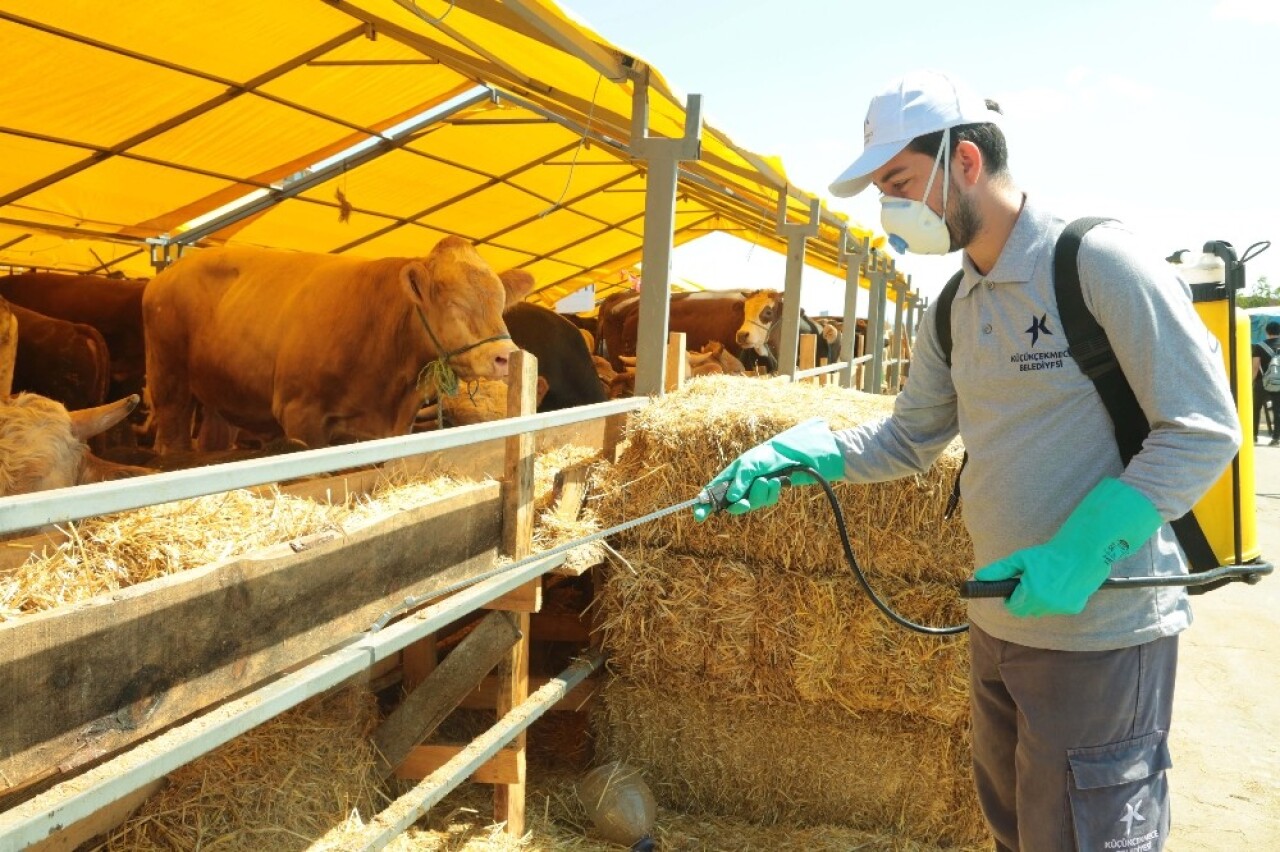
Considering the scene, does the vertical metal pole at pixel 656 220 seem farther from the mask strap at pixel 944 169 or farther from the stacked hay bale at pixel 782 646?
the mask strap at pixel 944 169

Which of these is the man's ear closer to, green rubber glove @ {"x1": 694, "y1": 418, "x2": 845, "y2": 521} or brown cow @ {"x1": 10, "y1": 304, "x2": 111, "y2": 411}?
green rubber glove @ {"x1": 694, "y1": 418, "x2": 845, "y2": 521}

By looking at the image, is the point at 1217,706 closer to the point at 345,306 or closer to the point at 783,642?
the point at 783,642

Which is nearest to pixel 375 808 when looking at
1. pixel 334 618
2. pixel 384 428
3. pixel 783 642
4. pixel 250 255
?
pixel 334 618

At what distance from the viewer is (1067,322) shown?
6.81 ft

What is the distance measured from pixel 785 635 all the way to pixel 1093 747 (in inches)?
85.7

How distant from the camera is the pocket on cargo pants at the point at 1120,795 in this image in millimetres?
2014

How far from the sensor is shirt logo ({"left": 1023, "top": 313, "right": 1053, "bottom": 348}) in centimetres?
212

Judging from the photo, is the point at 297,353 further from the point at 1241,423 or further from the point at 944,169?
the point at 1241,423

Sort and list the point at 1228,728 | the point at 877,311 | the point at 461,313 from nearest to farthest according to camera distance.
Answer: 1. the point at 1228,728
2. the point at 461,313
3. the point at 877,311

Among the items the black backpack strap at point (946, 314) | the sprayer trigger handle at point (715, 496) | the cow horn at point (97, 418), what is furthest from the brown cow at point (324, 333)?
the black backpack strap at point (946, 314)

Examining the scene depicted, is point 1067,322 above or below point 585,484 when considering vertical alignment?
above

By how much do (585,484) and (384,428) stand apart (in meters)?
2.26

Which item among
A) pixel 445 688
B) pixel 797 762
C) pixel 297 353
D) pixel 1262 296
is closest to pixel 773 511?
pixel 797 762

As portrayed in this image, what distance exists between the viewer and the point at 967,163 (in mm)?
2219
